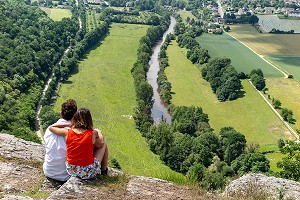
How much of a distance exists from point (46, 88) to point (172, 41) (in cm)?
5872

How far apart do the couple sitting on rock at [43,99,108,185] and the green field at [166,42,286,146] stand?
5081 centimetres

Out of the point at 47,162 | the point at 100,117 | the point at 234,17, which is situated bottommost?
the point at 100,117

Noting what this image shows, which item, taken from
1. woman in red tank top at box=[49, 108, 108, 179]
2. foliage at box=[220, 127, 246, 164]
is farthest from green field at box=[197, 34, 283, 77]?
woman in red tank top at box=[49, 108, 108, 179]

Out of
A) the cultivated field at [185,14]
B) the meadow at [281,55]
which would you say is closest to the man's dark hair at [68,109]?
the meadow at [281,55]

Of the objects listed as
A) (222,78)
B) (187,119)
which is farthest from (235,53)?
(187,119)

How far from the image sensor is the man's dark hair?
1232cm

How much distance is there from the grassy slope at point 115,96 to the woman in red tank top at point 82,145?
55.2ft

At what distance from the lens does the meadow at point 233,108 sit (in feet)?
204

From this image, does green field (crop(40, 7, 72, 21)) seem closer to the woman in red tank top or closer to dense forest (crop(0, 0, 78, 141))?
dense forest (crop(0, 0, 78, 141))

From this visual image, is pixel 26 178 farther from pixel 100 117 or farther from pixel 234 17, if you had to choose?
pixel 234 17

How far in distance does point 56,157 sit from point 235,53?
107 m

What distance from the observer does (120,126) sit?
2516 inches

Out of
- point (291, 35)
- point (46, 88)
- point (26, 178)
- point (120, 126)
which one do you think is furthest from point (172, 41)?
point (26, 178)

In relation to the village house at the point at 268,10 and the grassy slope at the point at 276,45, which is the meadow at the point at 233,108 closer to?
the grassy slope at the point at 276,45
